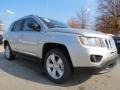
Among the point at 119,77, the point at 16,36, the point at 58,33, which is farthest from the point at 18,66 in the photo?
the point at 119,77

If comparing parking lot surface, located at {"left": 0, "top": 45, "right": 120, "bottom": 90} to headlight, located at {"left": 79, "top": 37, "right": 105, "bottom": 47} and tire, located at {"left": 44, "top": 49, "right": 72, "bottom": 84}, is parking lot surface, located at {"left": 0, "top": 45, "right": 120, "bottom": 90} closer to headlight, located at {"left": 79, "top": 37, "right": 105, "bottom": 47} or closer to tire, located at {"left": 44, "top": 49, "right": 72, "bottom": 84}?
tire, located at {"left": 44, "top": 49, "right": 72, "bottom": 84}

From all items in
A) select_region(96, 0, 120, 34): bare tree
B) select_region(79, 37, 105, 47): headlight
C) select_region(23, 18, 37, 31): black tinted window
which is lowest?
select_region(96, 0, 120, 34): bare tree

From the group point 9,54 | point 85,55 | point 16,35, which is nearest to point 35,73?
point 16,35

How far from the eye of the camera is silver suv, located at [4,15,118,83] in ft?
15.1

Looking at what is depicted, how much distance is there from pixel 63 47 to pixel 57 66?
0.53 meters

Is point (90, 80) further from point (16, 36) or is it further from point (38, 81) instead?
point (16, 36)

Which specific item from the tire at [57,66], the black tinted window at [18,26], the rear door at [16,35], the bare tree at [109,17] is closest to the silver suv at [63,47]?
the tire at [57,66]

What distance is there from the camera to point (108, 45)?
5.04 m

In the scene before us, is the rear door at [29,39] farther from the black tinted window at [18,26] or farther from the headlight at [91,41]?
the headlight at [91,41]

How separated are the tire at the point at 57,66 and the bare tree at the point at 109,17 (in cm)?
3121

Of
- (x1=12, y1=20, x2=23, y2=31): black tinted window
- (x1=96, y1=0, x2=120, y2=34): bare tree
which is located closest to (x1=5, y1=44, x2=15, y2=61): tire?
(x1=12, y1=20, x2=23, y2=31): black tinted window

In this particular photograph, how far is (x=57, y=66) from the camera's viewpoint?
17.2 ft

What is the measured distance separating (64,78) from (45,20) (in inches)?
77.1

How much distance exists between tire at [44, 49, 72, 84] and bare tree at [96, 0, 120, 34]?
31.2 metres
